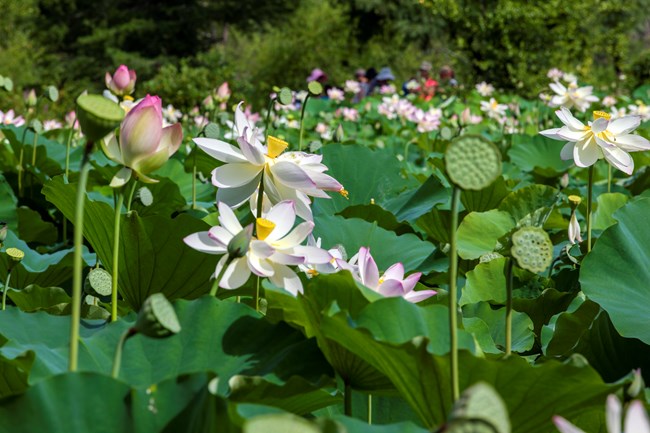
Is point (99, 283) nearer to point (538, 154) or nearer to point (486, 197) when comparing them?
point (486, 197)

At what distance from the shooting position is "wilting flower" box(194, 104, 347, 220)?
2.90 feet

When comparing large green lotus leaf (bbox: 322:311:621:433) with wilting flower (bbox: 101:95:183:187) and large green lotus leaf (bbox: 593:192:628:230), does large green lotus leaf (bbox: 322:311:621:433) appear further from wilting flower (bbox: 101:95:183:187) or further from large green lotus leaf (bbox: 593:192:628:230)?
large green lotus leaf (bbox: 593:192:628:230)

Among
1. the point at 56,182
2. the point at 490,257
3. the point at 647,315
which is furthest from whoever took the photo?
the point at 490,257

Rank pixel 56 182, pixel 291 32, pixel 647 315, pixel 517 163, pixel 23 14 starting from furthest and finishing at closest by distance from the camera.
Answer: pixel 23 14, pixel 291 32, pixel 517 163, pixel 56 182, pixel 647 315

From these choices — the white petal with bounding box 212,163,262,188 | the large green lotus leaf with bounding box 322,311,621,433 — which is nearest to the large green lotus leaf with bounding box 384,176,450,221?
the white petal with bounding box 212,163,262,188

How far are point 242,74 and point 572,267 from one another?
12.8 meters

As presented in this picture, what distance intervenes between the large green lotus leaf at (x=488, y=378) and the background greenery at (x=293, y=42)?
253 inches

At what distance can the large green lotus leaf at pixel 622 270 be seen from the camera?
906mm

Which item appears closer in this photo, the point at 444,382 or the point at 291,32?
the point at 444,382

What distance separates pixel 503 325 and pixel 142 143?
21.2 inches

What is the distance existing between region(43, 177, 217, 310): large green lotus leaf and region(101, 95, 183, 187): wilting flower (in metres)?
0.23

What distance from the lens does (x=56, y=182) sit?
1.14 m

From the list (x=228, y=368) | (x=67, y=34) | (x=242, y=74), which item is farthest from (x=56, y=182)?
(x=67, y=34)

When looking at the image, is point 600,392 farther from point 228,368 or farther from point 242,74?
point 242,74
